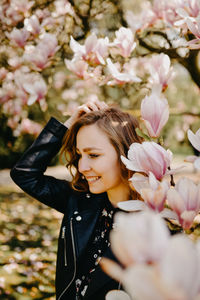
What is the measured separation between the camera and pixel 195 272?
396 millimetres

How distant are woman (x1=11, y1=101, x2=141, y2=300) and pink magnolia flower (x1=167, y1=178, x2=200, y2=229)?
0.63 m

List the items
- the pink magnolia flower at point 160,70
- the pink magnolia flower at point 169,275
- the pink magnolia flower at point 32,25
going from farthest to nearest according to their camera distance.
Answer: the pink magnolia flower at point 32,25 < the pink magnolia flower at point 160,70 < the pink magnolia flower at point 169,275

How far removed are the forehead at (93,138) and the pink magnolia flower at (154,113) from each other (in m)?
0.49

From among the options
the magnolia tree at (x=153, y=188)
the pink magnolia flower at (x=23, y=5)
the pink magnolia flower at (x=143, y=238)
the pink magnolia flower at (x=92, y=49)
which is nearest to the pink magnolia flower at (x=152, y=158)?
the magnolia tree at (x=153, y=188)

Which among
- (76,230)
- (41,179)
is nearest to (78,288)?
(76,230)

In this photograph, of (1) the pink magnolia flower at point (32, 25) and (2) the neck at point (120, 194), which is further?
(1) the pink magnolia flower at point (32, 25)

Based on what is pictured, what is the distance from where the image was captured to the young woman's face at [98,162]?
134 cm

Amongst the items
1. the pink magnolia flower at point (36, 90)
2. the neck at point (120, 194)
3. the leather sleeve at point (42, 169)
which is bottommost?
the neck at point (120, 194)

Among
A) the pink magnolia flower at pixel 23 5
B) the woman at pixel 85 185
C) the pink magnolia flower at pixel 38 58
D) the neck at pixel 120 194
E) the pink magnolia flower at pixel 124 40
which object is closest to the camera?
the woman at pixel 85 185

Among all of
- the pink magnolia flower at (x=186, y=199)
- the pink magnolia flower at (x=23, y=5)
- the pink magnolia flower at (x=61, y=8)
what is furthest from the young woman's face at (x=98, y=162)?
the pink magnolia flower at (x=61, y=8)

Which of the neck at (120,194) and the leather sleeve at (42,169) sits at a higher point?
the leather sleeve at (42,169)

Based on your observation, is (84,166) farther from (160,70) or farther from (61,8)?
(61,8)

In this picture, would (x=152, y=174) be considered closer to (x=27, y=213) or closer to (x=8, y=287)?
(x=8, y=287)

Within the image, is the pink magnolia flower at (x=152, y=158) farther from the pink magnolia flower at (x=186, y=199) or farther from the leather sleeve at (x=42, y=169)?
the leather sleeve at (x=42, y=169)
